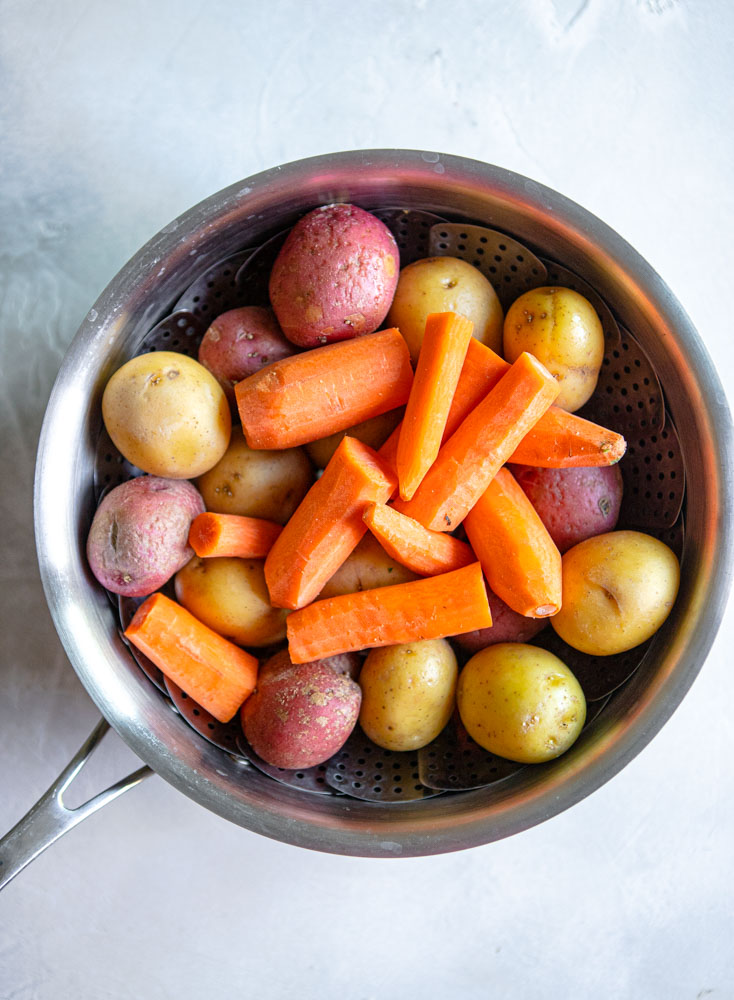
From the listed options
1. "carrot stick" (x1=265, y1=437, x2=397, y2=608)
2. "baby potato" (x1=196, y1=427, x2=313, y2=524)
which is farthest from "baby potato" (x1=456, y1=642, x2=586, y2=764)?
"baby potato" (x1=196, y1=427, x2=313, y2=524)

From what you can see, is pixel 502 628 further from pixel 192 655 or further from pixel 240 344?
→ pixel 240 344

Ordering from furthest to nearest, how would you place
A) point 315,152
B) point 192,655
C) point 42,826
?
point 315,152 → point 192,655 → point 42,826

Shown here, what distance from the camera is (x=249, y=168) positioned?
114cm

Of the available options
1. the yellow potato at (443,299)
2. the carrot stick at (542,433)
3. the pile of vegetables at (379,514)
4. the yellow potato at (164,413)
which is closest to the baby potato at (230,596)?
the pile of vegetables at (379,514)

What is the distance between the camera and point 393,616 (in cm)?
95

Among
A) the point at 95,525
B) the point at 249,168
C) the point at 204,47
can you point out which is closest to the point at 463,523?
the point at 95,525

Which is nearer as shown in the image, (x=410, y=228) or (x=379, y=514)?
(x=379, y=514)

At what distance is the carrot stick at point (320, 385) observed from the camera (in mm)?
947

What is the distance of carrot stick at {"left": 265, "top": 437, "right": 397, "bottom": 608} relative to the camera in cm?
93

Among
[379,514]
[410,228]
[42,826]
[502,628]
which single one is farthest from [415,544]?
[42,826]

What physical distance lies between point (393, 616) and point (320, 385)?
0.30 metres

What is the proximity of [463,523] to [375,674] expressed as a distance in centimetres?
23

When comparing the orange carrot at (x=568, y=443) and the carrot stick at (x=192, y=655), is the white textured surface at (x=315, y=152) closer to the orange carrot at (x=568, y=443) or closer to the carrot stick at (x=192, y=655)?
the carrot stick at (x=192, y=655)

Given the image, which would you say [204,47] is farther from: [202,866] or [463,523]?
[202,866]
